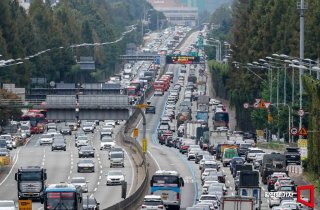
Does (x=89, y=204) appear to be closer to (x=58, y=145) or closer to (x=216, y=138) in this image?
(x=216, y=138)

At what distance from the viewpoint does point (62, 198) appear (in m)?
81.4

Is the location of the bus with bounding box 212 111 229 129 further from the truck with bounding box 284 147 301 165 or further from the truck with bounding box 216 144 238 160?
the truck with bounding box 284 147 301 165

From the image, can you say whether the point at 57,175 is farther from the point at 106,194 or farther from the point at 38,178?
the point at 38,178

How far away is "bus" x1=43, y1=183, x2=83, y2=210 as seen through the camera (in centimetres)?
8106

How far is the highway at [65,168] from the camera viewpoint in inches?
4129

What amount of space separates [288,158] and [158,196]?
36204 millimetres

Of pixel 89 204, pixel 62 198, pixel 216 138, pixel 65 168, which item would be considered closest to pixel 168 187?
pixel 89 204

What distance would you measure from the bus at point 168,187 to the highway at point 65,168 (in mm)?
3134

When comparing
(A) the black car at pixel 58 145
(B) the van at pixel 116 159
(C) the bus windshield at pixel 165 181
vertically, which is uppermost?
(C) the bus windshield at pixel 165 181

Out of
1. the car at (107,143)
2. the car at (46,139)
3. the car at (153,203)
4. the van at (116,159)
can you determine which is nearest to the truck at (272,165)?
the van at (116,159)

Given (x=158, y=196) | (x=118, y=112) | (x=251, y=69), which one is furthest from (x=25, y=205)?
(x=251, y=69)

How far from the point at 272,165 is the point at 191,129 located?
164 feet

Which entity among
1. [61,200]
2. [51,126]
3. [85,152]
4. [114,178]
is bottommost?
[51,126]

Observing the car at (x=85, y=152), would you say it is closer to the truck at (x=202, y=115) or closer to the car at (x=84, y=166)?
the car at (x=84, y=166)
